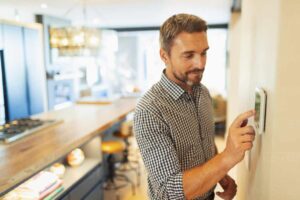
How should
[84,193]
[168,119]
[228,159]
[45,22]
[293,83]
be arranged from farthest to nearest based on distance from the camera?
[45,22], [84,193], [168,119], [228,159], [293,83]

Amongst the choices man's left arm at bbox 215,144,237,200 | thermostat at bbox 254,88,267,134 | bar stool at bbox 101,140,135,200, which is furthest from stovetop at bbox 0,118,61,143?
thermostat at bbox 254,88,267,134

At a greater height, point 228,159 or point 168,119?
point 168,119

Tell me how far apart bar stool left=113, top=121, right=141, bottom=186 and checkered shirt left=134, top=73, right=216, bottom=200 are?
2561mm

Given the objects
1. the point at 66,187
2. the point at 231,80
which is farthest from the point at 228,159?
the point at 231,80

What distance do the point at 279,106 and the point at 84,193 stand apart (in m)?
2.06

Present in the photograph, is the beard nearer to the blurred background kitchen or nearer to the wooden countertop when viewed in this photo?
the blurred background kitchen

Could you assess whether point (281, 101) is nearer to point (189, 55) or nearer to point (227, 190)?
point (189, 55)

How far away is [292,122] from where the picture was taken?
32.8 inches

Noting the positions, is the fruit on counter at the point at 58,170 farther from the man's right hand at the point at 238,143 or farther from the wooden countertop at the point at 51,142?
the man's right hand at the point at 238,143

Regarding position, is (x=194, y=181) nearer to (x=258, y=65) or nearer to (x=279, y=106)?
(x=279, y=106)

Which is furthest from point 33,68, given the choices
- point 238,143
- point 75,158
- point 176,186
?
point 238,143

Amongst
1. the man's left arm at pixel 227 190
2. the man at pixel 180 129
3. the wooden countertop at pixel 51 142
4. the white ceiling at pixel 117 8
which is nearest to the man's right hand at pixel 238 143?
the man at pixel 180 129

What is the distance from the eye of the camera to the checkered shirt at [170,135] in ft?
3.45

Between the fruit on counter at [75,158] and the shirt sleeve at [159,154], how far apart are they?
1.74 metres
